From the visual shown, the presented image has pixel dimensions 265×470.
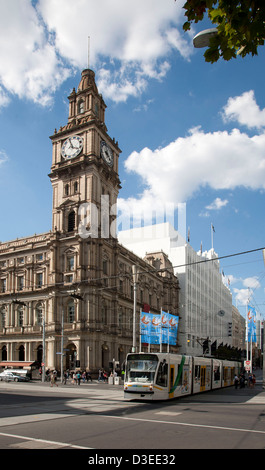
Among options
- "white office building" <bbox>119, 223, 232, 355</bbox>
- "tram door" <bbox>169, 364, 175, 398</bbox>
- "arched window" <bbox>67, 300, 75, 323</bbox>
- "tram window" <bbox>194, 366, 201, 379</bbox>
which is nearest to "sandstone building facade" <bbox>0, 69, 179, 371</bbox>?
"arched window" <bbox>67, 300, 75, 323</bbox>

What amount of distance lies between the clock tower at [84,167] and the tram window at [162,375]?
39181mm

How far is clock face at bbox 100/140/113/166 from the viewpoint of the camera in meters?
71.0

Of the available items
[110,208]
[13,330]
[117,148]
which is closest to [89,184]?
[110,208]

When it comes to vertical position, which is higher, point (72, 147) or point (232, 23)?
point (72, 147)

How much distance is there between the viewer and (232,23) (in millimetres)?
5250

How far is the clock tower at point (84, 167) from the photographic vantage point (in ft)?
218

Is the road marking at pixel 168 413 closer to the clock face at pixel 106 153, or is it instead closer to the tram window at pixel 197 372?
the tram window at pixel 197 372

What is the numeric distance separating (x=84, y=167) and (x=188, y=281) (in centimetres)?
4611

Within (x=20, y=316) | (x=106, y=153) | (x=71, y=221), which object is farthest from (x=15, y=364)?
(x=106, y=153)

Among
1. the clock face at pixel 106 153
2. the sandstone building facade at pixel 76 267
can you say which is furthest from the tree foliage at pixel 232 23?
the clock face at pixel 106 153

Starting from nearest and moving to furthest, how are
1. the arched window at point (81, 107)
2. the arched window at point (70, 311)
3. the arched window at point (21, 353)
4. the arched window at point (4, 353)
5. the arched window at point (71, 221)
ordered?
the arched window at point (70, 311)
the arched window at point (71, 221)
the arched window at point (21, 353)
the arched window at point (4, 353)
the arched window at point (81, 107)

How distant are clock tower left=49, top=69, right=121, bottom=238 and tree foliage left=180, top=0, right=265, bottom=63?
58582mm

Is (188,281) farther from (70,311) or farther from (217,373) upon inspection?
(217,373)

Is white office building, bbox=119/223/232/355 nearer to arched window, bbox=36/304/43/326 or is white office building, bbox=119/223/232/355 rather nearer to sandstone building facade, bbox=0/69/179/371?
sandstone building facade, bbox=0/69/179/371
